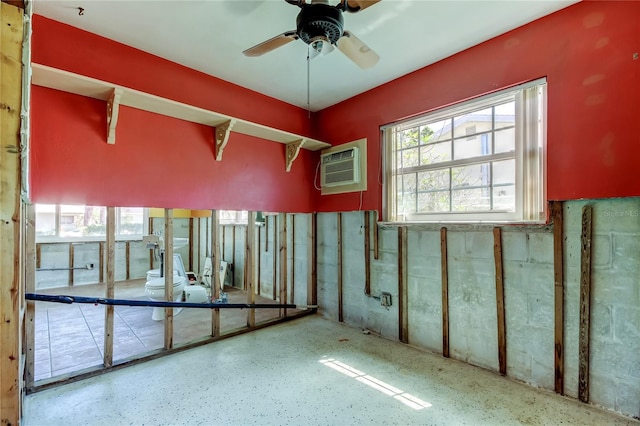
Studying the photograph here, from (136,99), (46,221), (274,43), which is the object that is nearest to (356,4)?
(274,43)

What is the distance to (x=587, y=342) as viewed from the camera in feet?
6.70

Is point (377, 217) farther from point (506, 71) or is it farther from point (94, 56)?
point (94, 56)

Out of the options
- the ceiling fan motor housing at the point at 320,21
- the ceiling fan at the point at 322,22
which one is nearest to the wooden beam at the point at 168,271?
the ceiling fan at the point at 322,22

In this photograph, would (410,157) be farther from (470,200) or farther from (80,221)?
(80,221)

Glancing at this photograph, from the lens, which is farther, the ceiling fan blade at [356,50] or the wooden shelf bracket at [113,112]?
the wooden shelf bracket at [113,112]

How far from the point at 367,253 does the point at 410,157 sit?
3.77 feet

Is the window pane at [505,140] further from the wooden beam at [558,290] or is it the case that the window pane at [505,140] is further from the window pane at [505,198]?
the wooden beam at [558,290]

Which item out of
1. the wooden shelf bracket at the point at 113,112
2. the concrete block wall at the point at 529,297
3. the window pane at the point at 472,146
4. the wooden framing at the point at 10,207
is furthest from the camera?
the window pane at the point at 472,146

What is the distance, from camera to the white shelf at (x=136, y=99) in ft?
6.70

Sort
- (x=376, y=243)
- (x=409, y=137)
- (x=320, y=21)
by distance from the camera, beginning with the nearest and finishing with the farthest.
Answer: (x=320, y=21) < (x=409, y=137) < (x=376, y=243)

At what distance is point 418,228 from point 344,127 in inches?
61.9

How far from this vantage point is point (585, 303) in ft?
6.72

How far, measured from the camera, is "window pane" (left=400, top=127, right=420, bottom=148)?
123 inches

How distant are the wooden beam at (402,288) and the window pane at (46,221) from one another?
5.91 meters
